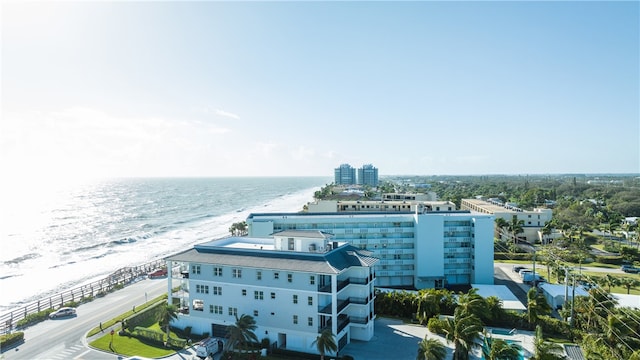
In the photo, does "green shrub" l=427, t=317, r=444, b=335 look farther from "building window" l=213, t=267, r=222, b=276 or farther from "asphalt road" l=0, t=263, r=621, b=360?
"building window" l=213, t=267, r=222, b=276

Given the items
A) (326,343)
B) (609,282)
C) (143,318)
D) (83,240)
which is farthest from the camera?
(83,240)

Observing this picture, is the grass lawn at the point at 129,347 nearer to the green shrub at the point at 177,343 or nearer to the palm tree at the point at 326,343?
the green shrub at the point at 177,343

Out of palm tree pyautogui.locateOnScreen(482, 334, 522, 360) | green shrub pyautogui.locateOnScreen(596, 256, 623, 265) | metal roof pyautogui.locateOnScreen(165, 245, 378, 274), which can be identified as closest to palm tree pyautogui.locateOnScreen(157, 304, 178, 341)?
metal roof pyautogui.locateOnScreen(165, 245, 378, 274)

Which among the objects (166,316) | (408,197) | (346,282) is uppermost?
(408,197)

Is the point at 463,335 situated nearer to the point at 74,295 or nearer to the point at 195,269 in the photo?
the point at 195,269

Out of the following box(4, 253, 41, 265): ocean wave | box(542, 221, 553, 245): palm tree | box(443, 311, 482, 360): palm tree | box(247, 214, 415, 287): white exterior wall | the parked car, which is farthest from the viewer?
box(542, 221, 553, 245): palm tree

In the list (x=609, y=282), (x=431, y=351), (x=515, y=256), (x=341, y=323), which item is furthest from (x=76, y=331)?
(x=515, y=256)

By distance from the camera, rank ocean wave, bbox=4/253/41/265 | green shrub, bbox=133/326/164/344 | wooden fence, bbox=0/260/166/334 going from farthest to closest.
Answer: ocean wave, bbox=4/253/41/265
wooden fence, bbox=0/260/166/334
green shrub, bbox=133/326/164/344

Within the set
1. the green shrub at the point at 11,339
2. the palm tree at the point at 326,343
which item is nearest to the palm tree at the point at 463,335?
the palm tree at the point at 326,343
